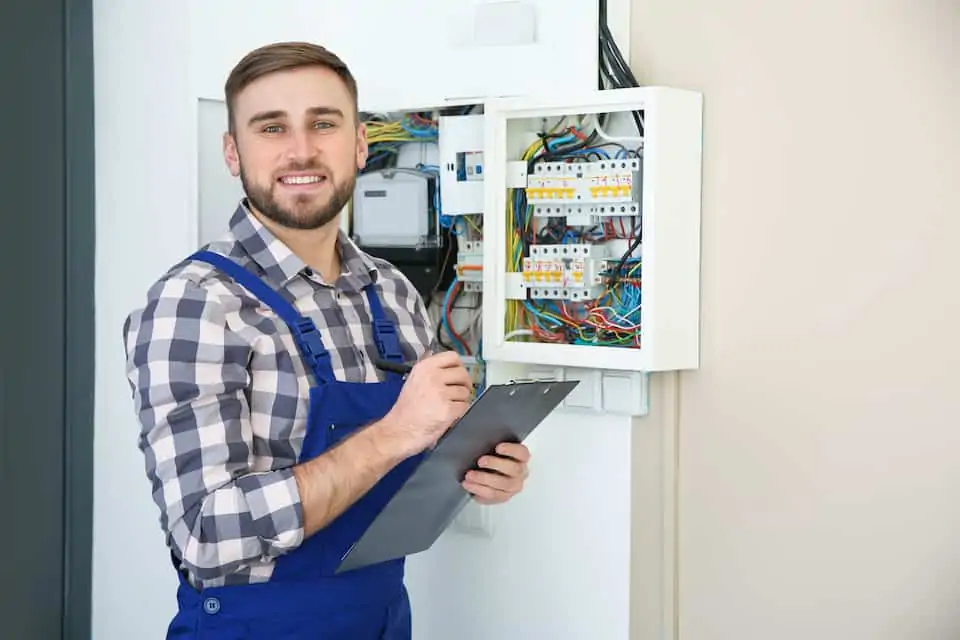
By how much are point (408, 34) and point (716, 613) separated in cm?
126

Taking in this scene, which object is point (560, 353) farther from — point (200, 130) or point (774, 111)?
point (200, 130)

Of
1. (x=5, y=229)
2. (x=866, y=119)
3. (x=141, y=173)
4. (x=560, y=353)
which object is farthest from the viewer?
(x=141, y=173)

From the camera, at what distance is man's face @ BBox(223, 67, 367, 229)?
6.38ft

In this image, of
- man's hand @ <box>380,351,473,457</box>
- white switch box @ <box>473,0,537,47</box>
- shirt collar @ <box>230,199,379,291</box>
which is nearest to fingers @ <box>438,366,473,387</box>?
man's hand @ <box>380,351,473,457</box>

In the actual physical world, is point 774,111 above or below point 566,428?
above

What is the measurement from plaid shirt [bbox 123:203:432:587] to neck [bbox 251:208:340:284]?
1.1 inches

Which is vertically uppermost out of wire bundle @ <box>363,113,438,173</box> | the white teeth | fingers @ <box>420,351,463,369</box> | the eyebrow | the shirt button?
wire bundle @ <box>363,113,438,173</box>

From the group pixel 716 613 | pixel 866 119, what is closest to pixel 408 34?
pixel 866 119

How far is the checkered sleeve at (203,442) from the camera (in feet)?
5.50

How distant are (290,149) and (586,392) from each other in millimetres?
735

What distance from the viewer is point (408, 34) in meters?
2.54

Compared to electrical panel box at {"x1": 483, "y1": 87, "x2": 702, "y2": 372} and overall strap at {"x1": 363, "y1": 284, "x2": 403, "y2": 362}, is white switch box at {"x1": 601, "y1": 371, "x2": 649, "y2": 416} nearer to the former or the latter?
electrical panel box at {"x1": 483, "y1": 87, "x2": 702, "y2": 372}

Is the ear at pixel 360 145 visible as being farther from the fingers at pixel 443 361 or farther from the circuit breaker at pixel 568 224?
the fingers at pixel 443 361

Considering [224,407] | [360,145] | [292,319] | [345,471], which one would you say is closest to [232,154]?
[360,145]
